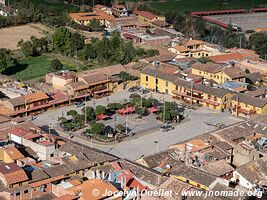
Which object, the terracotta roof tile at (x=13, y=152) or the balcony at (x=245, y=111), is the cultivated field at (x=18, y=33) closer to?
the balcony at (x=245, y=111)

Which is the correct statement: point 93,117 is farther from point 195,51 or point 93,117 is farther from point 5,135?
point 195,51

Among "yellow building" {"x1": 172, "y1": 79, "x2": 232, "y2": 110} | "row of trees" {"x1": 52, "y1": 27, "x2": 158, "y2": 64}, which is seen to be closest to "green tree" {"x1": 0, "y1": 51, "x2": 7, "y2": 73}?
"row of trees" {"x1": 52, "y1": 27, "x2": 158, "y2": 64}

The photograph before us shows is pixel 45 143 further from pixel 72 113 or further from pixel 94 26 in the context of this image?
pixel 94 26

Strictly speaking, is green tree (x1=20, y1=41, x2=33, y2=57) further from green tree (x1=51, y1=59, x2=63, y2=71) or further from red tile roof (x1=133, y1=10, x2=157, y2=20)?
red tile roof (x1=133, y1=10, x2=157, y2=20)

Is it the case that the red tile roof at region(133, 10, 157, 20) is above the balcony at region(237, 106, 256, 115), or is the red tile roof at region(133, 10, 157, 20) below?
above

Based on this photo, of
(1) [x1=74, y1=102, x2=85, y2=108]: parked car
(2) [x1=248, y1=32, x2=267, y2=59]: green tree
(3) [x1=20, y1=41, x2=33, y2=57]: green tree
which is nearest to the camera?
(1) [x1=74, y1=102, x2=85, y2=108]: parked car

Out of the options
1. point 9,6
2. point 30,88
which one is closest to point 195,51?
point 30,88
